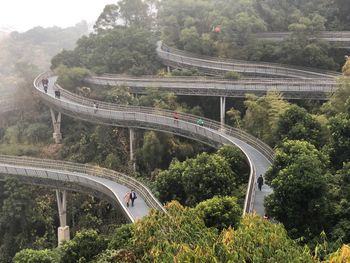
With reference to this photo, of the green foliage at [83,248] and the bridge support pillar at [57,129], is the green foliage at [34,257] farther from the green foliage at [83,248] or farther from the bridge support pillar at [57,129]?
the bridge support pillar at [57,129]

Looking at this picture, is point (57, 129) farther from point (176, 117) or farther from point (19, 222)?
point (176, 117)

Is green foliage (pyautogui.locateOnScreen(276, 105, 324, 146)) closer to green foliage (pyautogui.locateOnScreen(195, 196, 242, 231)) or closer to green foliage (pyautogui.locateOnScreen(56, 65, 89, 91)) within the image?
green foliage (pyautogui.locateOnScreen(195, 196, 242, 231))

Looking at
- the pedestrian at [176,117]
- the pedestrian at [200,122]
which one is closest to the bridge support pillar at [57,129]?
the pedestrian at [176,117]

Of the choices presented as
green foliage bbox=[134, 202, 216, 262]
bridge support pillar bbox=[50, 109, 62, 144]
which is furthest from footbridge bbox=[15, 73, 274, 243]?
green foliage bbox=[134, 202, 216, 262]

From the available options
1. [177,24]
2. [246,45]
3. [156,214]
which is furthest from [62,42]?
[156,214]

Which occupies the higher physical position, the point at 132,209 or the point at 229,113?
the point at 229,113

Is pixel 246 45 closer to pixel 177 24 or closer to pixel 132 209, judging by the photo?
pixel 177 24

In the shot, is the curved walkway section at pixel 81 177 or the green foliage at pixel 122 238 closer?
the green foliage at pixel 122 238
